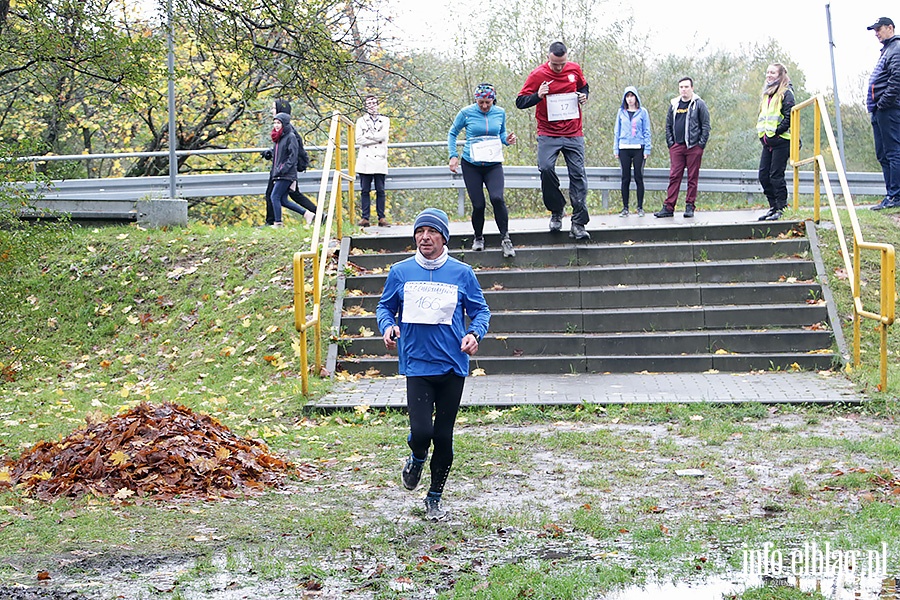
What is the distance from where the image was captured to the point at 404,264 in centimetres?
709

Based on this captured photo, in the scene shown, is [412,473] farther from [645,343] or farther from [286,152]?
[286,152]

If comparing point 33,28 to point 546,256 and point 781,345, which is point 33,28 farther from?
point 781,345

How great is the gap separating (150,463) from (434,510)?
7.00 feet

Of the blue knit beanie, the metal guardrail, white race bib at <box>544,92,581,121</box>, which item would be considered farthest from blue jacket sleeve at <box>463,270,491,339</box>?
the metal guardrail

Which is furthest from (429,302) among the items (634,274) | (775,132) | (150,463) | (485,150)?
(775,132)

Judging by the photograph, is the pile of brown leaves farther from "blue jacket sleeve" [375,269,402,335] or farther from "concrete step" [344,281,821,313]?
"concrete step" [344,281,821,313]

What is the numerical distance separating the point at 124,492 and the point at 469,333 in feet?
8.28

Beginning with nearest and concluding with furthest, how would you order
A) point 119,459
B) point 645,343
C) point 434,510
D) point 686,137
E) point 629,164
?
point 434,510 → point 119,459 → point 645,343 → point 686,137 → point 629,164

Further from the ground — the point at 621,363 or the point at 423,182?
the point at 423,182

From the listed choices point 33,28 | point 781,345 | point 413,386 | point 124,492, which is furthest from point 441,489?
point 781,345

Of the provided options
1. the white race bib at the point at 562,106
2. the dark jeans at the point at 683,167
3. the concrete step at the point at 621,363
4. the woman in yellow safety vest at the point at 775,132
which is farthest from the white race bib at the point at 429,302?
the dark jeans at the point at 683,167

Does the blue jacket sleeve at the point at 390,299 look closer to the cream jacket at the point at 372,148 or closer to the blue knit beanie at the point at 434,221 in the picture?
the blue knit beanie at the point at 434,221

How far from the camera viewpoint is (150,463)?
25.1 feet

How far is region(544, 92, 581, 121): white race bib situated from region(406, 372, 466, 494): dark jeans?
722 cm
